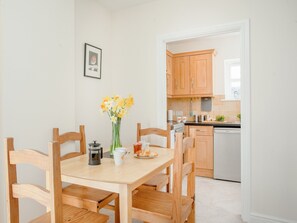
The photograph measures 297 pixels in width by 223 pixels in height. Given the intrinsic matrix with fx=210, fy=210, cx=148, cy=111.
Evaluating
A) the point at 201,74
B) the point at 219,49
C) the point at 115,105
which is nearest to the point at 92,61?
the point at 115,105

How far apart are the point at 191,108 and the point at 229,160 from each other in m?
1.42

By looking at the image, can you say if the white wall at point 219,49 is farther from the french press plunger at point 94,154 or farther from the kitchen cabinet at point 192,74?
the french press plunger at point 94,154

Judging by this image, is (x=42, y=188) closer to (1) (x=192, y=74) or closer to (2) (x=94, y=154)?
(2) (x=94, y=154)

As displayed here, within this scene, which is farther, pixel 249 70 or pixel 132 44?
pixel 132 44

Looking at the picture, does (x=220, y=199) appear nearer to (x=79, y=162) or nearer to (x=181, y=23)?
(x=79, y=162)

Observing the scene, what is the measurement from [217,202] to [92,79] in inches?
90.9

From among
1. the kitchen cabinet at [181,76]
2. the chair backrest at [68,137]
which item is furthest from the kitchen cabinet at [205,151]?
the chair backrest at [68,137]

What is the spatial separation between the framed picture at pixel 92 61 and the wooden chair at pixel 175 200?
1.65 m

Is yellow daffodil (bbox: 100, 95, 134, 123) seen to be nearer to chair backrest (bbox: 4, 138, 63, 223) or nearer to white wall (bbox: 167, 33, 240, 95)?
chair backrest (bbox: 4, 138, 63, 223)

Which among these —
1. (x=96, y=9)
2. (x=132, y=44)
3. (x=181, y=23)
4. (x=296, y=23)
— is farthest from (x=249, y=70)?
(x=96, y=9)

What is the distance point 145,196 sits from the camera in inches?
66.3

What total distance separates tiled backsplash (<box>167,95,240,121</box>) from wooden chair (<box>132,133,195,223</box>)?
9.35ft

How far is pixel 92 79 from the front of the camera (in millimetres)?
2775

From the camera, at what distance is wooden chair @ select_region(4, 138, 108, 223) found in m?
0.96
